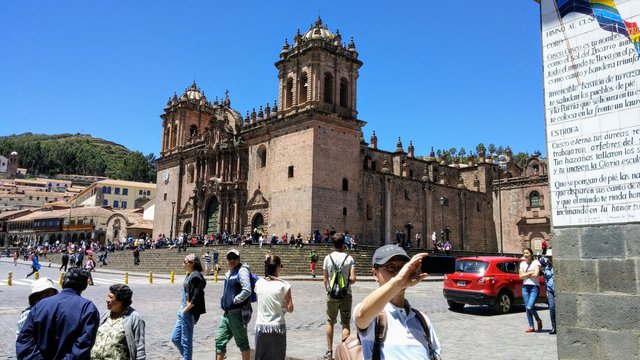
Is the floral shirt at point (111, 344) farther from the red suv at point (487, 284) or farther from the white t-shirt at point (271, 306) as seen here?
the red suv at point (487, 284)

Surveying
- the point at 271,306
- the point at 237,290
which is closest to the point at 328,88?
the point at 237,290

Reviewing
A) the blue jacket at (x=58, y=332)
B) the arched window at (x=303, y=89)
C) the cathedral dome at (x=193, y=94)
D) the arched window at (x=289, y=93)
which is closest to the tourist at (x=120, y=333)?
the blue jacket at (x=58, y=332)

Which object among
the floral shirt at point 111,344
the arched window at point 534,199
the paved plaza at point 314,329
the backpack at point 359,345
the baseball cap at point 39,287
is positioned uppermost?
the arched window at point 534,199

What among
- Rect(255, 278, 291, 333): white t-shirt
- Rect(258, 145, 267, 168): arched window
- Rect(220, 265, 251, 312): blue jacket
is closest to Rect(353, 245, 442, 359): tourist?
Rect(255, 278, 291, 333): white t-shirt

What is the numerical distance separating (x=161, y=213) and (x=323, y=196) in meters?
21.8

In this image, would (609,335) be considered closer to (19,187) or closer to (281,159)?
(281,159)

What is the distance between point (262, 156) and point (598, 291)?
34.3m

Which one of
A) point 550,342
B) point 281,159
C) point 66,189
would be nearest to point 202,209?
point 281,159

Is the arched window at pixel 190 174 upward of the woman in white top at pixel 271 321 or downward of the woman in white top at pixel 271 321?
upward

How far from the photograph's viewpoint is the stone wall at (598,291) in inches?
207

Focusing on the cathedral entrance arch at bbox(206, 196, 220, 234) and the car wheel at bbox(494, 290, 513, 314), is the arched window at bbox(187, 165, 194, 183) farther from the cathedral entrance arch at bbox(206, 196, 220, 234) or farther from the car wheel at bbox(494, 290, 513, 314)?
the car wheel at bbox(494, 290, 513, 314)

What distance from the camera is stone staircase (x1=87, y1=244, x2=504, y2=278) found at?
2734 cm

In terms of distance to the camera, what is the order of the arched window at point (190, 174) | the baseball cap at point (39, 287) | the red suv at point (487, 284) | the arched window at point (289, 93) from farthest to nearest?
the arched window at point (190, 174), the arched window at point (289, 93), the red suv at point (487, 284), the baseball cap at point (39, 287)

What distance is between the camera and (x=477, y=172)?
52250 millimetres
